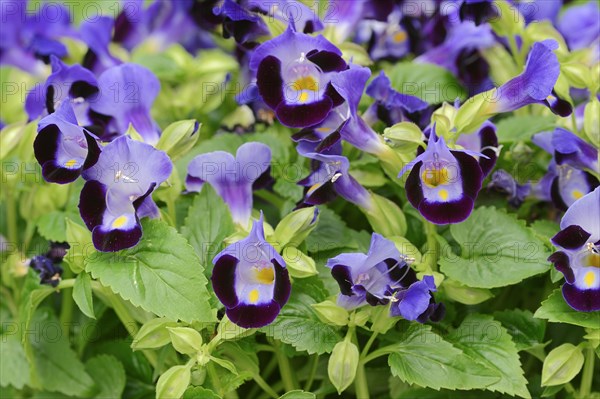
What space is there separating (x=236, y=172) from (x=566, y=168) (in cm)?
38

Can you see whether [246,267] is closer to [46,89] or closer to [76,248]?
[76,248]

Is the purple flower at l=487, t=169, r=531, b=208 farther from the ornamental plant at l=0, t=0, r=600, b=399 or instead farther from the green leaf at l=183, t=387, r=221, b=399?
the green leaf at l=183, t=387, r=221, b=399

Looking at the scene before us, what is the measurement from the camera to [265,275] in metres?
0.84

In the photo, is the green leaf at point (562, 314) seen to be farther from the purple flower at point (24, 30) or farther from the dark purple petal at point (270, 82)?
the purple flower at point (24, 30)

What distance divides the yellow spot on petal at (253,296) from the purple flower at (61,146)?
0.20 metres

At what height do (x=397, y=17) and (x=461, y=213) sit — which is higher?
(x=461, y=213)

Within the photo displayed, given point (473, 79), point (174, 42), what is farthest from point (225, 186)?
point (174, 42)

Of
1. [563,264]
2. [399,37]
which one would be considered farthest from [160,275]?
[399,37]

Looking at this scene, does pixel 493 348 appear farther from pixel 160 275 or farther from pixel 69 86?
pixel 69 86

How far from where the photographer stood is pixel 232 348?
0.87m

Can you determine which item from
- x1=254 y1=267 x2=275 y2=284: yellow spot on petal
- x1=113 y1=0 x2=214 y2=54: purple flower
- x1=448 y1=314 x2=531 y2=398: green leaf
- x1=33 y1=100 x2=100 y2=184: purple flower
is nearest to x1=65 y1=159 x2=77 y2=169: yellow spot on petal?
x1=33 y1=100 x2=100 y2=184: purple flower

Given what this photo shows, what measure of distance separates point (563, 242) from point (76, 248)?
49cm

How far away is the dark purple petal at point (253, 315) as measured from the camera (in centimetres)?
79

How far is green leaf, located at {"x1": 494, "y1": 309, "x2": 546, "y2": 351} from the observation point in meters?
0.91
